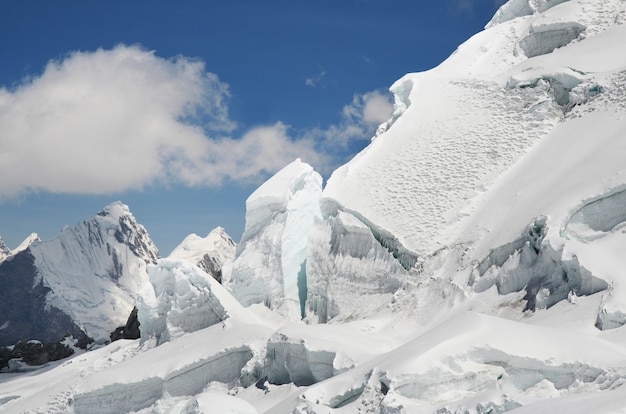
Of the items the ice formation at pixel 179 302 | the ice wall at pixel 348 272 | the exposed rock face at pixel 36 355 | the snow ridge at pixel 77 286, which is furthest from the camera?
the snow ridge at pixel 77 286

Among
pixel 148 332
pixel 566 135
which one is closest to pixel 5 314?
pixel 148 332

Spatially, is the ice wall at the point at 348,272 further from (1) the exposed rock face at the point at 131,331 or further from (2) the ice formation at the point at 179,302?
(1) the exposed rock face at the point at 131,331

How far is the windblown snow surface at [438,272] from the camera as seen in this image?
2184cm

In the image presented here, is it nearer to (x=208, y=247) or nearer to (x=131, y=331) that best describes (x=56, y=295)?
(x=208, y=247)

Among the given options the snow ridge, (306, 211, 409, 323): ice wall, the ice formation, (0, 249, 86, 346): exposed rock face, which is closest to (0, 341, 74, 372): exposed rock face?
the ice formation

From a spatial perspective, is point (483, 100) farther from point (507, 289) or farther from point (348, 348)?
point (348, 348)

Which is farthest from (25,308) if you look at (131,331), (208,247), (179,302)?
(179,302)

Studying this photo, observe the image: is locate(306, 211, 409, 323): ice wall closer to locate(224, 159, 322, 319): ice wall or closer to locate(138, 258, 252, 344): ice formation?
locate(224, 159, 322, 319): ice wall

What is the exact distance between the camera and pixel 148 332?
3881cm

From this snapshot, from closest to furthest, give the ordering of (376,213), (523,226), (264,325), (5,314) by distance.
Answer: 1. (523,226)
2. (264,325)
3. (376,213)
4. (5,314)

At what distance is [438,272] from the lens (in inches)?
1312


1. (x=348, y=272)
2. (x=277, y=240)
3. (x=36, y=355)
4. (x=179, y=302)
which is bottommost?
(x=348, y=272)

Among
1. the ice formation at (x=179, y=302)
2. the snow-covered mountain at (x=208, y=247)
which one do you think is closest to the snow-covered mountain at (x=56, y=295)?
the snow-covered mountain at (x=208, y=247)

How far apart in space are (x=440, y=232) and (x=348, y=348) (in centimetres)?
938
